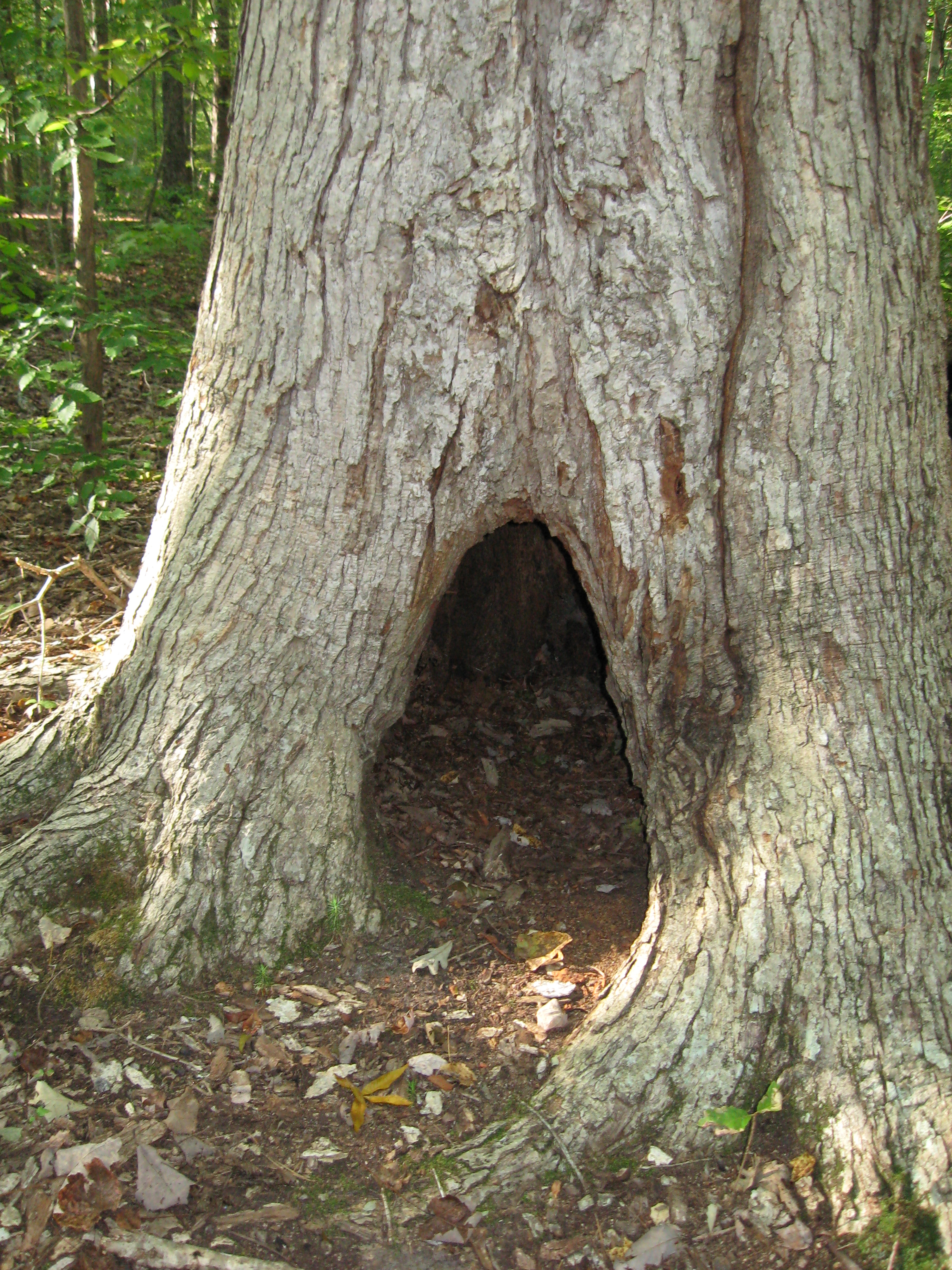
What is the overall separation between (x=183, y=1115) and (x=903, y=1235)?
169 centimetres

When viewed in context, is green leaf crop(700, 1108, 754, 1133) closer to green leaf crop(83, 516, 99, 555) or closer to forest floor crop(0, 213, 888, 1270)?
forest floor crop(0, 213, 888, 1270)

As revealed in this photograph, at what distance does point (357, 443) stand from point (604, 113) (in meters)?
1.07

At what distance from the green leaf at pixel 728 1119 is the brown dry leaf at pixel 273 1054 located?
110 centimetres

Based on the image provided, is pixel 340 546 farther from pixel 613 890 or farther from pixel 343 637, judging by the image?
pixel 613 890

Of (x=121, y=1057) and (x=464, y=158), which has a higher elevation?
(x=464, y=158)

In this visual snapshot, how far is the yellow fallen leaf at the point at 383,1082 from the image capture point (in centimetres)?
240

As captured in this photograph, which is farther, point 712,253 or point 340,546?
point 340,546

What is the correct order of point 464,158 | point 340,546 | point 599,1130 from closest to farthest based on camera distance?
point 599,1130, point 464,158, point 340,546

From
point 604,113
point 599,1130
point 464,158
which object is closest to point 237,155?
point 464,158

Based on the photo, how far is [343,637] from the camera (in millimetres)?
2803

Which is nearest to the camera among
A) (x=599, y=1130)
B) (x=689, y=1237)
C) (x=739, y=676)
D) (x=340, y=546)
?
(x=689, y=1237)

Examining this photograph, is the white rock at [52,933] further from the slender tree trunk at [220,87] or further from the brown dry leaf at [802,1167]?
the slender tree trunk at [220,87]

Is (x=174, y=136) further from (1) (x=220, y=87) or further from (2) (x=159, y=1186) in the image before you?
(2) (x=159, y=1186)

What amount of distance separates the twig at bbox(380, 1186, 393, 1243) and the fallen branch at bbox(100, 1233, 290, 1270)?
0.75 feet
